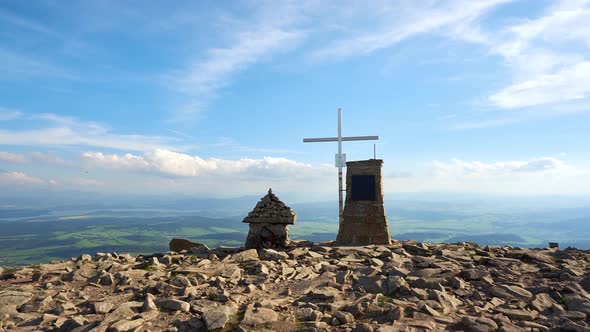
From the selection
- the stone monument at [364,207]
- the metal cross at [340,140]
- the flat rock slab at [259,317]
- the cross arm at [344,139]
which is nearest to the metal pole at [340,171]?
the metal cross at [340,140]

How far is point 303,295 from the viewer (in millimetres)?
12086

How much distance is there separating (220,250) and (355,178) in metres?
9.20

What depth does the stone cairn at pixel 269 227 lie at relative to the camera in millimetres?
22328

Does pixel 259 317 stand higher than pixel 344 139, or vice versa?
pixel 344 139

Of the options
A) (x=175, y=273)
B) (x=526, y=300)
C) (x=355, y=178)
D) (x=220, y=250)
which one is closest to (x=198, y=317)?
(x=175, y=273)

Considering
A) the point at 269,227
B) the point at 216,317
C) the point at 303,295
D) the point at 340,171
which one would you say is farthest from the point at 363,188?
the point at 216,317

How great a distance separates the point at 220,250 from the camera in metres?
21.5

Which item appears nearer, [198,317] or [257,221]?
[198,317]

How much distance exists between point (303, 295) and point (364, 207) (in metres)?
11.3

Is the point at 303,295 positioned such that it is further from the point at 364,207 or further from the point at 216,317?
the point at 364,207

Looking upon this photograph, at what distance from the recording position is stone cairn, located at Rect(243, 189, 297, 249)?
22.3 meters

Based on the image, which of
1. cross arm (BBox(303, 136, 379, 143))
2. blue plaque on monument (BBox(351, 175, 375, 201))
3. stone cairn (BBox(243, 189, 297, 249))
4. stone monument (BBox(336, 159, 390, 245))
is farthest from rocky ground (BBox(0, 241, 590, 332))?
cross arm (BBox(303, 136, 379, 143))

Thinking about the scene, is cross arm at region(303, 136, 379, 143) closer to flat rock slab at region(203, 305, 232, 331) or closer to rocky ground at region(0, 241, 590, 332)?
rocky ground at region(0, 241, 590, 332)

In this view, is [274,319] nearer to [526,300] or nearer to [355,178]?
[526,300]
